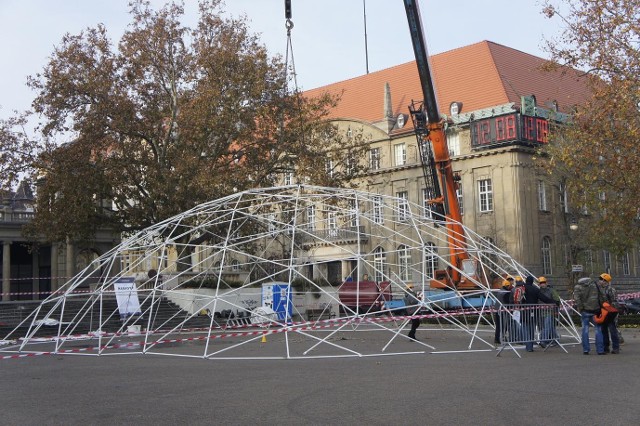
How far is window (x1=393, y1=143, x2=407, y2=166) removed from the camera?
5771 centimetres

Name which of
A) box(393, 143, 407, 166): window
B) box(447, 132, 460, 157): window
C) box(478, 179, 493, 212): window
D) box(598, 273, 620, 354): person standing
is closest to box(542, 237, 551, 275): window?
box(478, 179, 493, 212): window

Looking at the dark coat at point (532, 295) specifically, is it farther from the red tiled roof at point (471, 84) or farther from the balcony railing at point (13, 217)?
the balcony railing at point (13, 217)

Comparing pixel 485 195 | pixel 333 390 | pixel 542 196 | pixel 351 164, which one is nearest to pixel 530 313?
pixel 333 390

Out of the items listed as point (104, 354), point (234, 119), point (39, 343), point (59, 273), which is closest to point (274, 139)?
point (234, 119)

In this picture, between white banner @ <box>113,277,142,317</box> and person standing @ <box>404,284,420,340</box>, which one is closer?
person standing @ <box>404,284,420,340</box>

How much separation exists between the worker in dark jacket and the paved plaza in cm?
40

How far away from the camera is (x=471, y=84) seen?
5631cm

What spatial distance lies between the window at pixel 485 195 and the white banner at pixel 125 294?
104 ft

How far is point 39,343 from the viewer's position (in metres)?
23.9

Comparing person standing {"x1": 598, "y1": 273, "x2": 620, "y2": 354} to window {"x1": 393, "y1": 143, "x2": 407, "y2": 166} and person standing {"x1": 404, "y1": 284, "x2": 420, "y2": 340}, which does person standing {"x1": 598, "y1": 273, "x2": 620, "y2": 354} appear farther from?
window {"x1": 393, "y1": 143, "x2": 407, "y2": 166}

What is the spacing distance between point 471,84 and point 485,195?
8241mm

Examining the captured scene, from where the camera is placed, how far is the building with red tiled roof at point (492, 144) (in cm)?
5131

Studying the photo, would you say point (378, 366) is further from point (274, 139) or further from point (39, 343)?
point (274, 139)

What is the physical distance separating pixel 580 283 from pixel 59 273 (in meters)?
46.1
